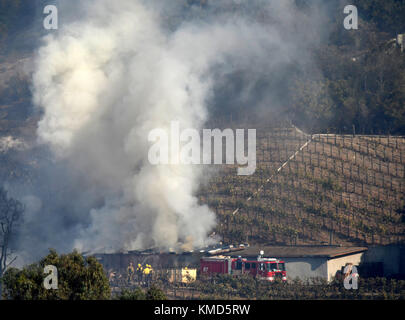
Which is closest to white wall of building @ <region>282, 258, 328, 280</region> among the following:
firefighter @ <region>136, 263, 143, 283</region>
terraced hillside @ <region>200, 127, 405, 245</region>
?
terraced hillside @ <region>200, 127, 405, 245</region>

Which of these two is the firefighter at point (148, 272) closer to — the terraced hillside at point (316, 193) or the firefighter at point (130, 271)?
the firefighter at point (130, 271)

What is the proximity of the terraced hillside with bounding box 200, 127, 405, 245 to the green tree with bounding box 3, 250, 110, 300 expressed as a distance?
145ft

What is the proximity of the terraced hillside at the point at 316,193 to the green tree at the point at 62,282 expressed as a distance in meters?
44.3

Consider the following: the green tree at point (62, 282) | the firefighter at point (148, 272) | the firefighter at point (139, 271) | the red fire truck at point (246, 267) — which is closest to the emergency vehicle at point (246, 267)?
the red fire truck at point (246, 267)

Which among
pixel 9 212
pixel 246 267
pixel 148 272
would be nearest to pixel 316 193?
pixel 246 267

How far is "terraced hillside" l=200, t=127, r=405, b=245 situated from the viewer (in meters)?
82.3

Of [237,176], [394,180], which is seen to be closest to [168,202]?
[237,176]

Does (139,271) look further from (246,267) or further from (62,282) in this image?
(62,282)

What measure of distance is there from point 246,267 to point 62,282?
104ft

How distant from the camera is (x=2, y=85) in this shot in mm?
155750

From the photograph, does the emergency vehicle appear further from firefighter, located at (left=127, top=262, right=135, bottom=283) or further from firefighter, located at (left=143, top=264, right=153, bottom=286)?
firefighter, located at (left=127, top=262, right=135, bottom=283)

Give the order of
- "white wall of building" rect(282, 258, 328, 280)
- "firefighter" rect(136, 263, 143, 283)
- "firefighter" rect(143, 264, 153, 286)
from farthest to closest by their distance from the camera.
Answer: "firefighter" rect(136, 263, 143, 283) < "firefighter" rect(143, 264, 153, 286) < "white wall of building" rect(282, 258, 328, 280)

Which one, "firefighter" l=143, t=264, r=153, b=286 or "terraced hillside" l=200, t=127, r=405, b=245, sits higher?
"terraced hillside" l=200, t=127, r=405, b=245

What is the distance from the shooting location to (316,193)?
8825cm
